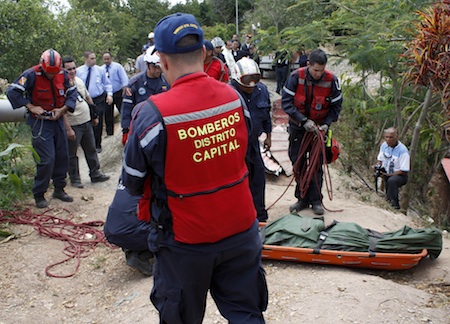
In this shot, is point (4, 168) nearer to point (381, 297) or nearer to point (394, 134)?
point (381, 297)

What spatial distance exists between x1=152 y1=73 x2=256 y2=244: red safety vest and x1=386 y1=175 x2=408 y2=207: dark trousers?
5.91 metres

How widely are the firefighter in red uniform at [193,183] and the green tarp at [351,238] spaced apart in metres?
2.28

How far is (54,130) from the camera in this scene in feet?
20.5

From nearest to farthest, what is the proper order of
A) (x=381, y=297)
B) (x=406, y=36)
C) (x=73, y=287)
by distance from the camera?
(x=381, y=297), (x=73, y=287), (x=406, y=36)

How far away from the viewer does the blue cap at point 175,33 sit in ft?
7.60

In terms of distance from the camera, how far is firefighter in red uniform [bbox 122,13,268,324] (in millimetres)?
2316

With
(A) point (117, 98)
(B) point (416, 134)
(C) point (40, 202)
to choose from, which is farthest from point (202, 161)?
(A) point (117, 98)

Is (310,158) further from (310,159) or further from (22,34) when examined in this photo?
(22,34)

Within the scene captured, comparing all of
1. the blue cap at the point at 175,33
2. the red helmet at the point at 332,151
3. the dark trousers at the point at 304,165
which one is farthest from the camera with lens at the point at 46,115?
the blue cap at the point at 175,33

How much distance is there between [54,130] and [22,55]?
4668 mm

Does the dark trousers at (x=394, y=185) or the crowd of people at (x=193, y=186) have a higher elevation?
the crowd of people at (x=193, y=186)

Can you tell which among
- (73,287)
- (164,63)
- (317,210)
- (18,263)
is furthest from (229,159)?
(317,210)

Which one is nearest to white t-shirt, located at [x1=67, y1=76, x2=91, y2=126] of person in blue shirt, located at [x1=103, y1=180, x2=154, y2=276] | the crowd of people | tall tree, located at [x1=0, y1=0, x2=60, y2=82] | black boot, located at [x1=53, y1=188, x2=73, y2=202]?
black boot, located at [x1=53, y1=188, x2=73, y2=202]

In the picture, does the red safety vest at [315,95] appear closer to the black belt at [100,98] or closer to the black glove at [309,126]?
the black glove at [309,126]
